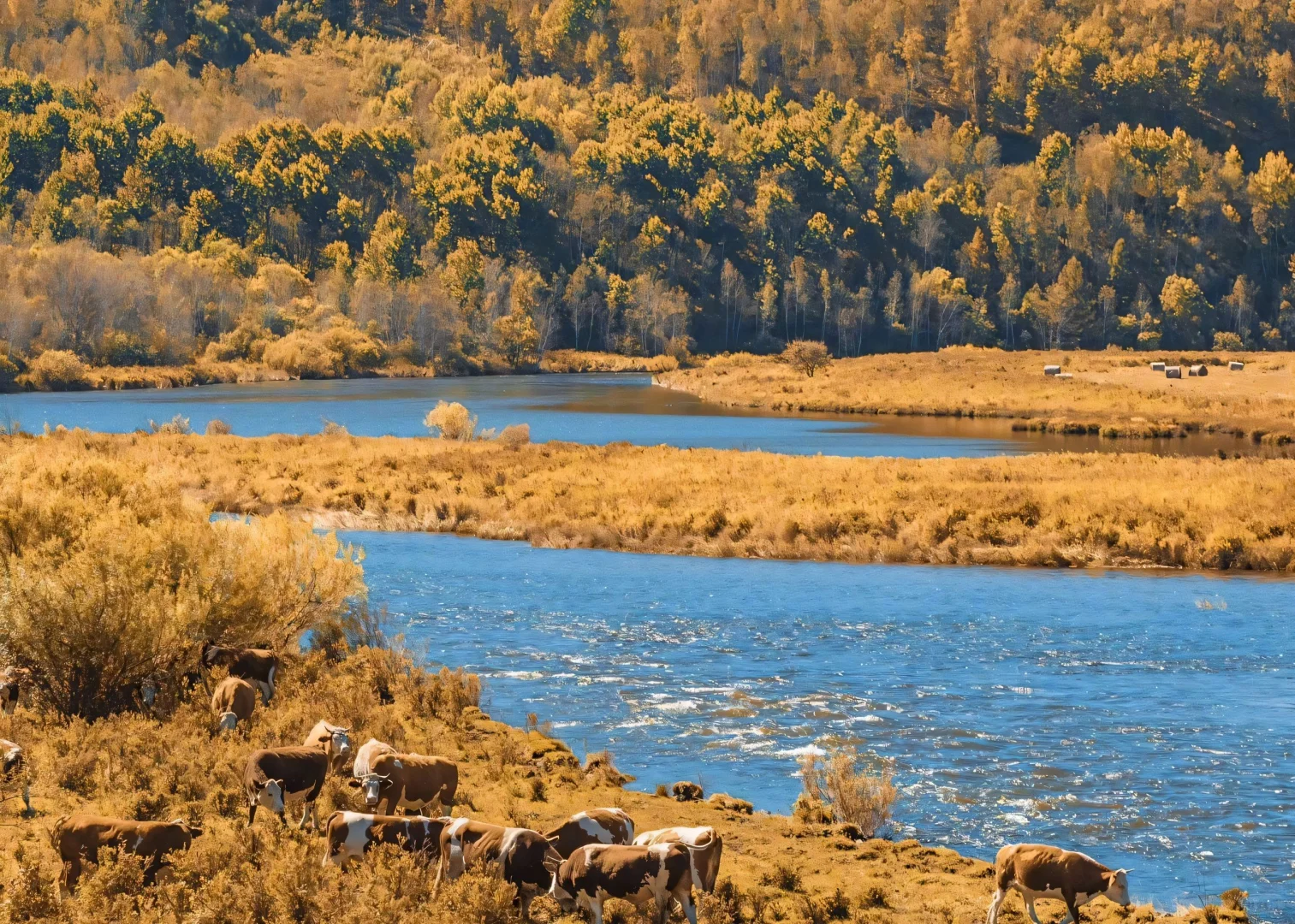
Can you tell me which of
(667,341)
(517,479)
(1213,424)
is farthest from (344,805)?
(667,341)

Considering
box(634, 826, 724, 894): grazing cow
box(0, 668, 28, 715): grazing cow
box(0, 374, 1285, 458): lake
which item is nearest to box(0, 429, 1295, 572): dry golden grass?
box(0, 668, 28, 715): grazing cow

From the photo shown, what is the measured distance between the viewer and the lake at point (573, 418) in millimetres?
68625

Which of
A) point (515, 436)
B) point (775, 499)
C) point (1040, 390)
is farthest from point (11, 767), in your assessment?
point (1040, 390)

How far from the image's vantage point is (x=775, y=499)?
44.9 metres

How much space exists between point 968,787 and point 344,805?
7.49m

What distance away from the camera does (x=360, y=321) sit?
6590 inches

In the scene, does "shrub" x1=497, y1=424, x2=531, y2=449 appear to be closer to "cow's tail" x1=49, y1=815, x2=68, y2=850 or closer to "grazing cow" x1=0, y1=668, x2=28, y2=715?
"grazing cow" x1=0, y1=668, x2=28, y2=715

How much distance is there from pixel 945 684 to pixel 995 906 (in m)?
11.2

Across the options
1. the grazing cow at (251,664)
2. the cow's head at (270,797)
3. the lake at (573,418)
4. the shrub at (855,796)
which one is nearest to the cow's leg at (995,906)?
the shrub at (855,796)

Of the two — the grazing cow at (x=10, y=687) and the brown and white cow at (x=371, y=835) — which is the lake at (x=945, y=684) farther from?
the grazing cow at (x=10, y=687)

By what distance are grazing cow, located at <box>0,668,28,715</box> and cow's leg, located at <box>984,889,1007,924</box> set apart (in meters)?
12.0

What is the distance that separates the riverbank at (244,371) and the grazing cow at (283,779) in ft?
402

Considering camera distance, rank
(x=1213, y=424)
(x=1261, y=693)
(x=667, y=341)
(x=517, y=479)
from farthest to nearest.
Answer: (x=667, y=341) → (x=1213, y=424) → (x=517, y=479) → (x=1261, y=693)

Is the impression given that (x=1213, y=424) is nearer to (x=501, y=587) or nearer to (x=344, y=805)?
(x=501, y=587)
